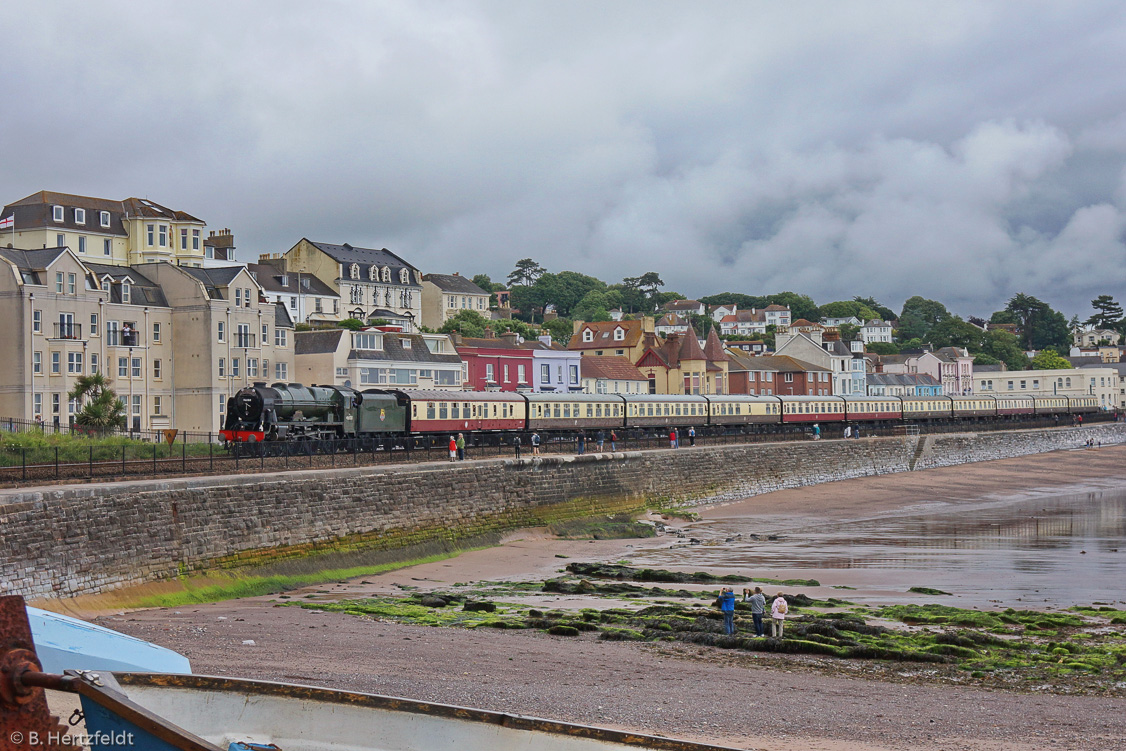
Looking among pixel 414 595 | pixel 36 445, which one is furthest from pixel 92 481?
pixel 414 595

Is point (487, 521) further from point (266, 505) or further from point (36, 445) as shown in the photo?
point (36, 445)

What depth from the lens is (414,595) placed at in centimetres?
2331

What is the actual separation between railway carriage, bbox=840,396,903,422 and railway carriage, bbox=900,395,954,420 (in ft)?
2.65

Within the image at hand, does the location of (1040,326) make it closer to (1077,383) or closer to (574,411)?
(1077,383)

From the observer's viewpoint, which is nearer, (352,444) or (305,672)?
(305,672)

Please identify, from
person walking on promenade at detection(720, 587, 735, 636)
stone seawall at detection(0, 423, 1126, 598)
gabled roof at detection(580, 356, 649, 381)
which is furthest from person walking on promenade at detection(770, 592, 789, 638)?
gabled roof at detection(580, 356, 649, 381)

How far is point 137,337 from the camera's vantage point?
4753 centimetres

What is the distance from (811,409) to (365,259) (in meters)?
45.7

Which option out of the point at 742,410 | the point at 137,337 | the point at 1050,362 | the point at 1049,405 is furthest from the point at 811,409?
the point at 1050,362

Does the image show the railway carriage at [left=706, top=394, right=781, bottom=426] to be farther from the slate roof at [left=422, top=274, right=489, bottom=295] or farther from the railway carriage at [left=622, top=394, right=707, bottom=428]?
the slate roof at [left=422, top=274, right=489, bottom=295]

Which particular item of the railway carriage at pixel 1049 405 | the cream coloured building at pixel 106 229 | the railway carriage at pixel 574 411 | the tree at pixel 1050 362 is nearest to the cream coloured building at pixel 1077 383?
the tree at pixel 1050 362

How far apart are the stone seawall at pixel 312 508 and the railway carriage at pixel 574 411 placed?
7.61 meters

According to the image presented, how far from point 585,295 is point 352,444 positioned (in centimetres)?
15738

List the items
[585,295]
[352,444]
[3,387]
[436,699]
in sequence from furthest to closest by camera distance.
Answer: [585,295] < [3,387] < [352,444] < [436,699]
